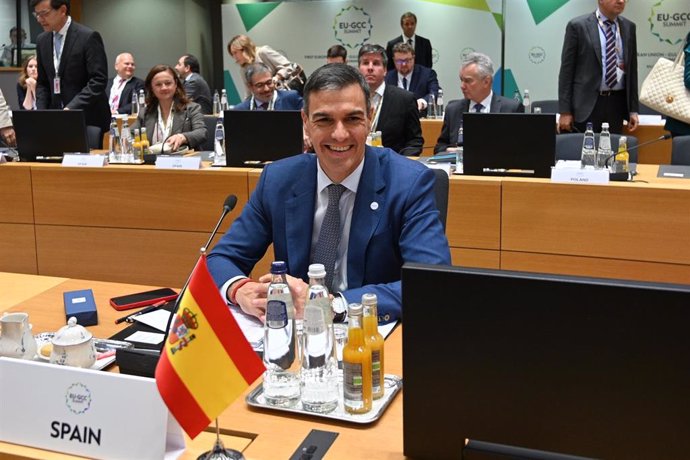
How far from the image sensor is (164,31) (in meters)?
10.5

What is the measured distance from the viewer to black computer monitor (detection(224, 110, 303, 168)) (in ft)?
12.2

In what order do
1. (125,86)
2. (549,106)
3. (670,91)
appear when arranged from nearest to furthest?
(670,91) < (125,86) < (549,106)

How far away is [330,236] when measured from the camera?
214 centimetres

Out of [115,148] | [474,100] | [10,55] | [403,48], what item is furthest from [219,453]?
[10,55]

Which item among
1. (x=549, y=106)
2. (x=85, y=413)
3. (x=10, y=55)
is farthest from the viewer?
(x=10, y=55)

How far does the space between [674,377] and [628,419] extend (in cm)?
8

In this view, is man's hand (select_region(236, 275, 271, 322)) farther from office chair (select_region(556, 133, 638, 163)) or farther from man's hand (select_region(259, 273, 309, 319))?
office chair (select_region(556, 133, 638, 163))

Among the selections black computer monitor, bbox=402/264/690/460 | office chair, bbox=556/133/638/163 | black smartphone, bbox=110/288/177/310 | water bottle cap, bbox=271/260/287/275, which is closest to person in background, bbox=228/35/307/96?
office chair, bbox=556/133/638/163

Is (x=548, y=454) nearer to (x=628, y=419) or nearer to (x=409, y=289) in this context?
(x=628, y=419)

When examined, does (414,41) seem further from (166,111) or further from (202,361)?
(202,361)

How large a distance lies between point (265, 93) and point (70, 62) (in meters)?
1.43

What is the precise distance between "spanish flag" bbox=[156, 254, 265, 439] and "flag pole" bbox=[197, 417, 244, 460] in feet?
0.29

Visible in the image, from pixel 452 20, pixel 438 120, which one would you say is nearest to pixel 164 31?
pixel 452 20

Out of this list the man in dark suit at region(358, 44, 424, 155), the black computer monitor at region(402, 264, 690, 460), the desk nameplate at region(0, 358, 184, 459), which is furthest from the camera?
the man in dark suit at region(358, 44, 424, 155)
